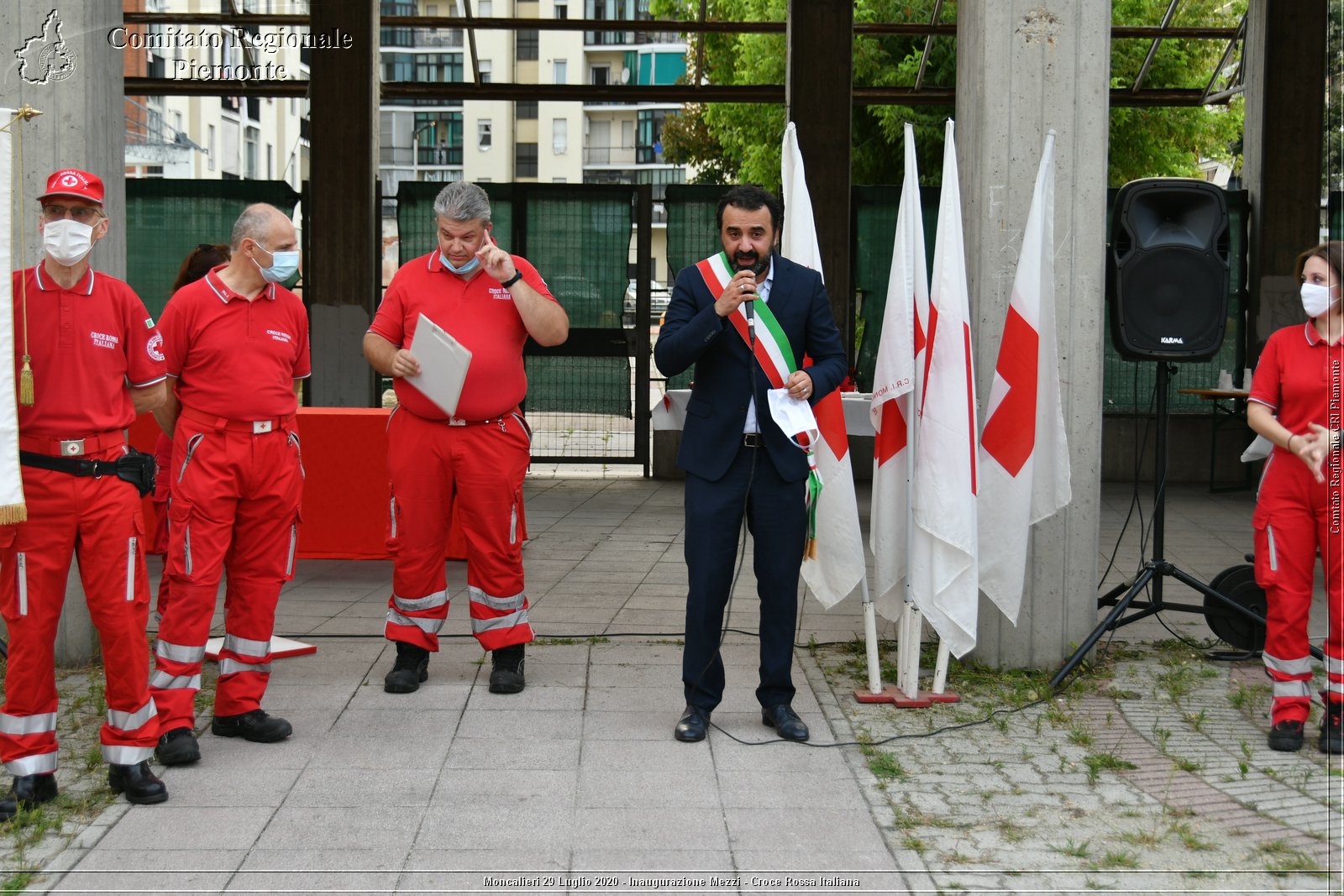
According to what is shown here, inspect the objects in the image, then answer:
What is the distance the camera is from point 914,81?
18.1 m

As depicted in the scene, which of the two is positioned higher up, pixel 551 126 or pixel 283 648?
pixel 551 126

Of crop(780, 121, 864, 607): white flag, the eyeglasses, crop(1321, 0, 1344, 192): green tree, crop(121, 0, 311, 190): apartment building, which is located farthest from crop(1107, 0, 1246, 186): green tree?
the eyeglasses

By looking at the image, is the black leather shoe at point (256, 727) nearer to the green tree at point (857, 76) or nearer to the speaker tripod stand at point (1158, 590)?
the speaker tripod stand at point (1158, 590)

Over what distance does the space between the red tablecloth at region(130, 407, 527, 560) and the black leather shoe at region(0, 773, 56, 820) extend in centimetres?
394

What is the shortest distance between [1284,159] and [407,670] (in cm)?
1112

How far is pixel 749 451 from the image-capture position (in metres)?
5.39

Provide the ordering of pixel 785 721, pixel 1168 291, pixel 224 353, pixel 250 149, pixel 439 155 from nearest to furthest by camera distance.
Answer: pixel 224 353 → pixel 785 721 → pixel 1168 291 → pixel 250 149 → pixel 439 155

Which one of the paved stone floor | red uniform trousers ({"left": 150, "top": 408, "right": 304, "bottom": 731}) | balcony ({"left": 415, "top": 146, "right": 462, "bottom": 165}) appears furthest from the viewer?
balcony ({"left": 415, "top": 146, "right": 462, "bottom": 165})

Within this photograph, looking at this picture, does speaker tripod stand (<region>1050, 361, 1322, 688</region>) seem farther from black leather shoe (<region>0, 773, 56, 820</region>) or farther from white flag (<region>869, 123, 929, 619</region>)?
black leather shoe (<region>0, 773, 56, 820</region>)

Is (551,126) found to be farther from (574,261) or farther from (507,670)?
(507,670)

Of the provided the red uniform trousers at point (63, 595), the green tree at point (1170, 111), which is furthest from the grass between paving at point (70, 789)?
the green tree at point (1170, 111)

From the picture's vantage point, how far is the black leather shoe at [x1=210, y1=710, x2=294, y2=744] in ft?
17.4

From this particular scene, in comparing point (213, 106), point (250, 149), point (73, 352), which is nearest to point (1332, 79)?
point (73, 352)

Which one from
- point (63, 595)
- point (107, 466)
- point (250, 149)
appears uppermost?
point (250, 149)
